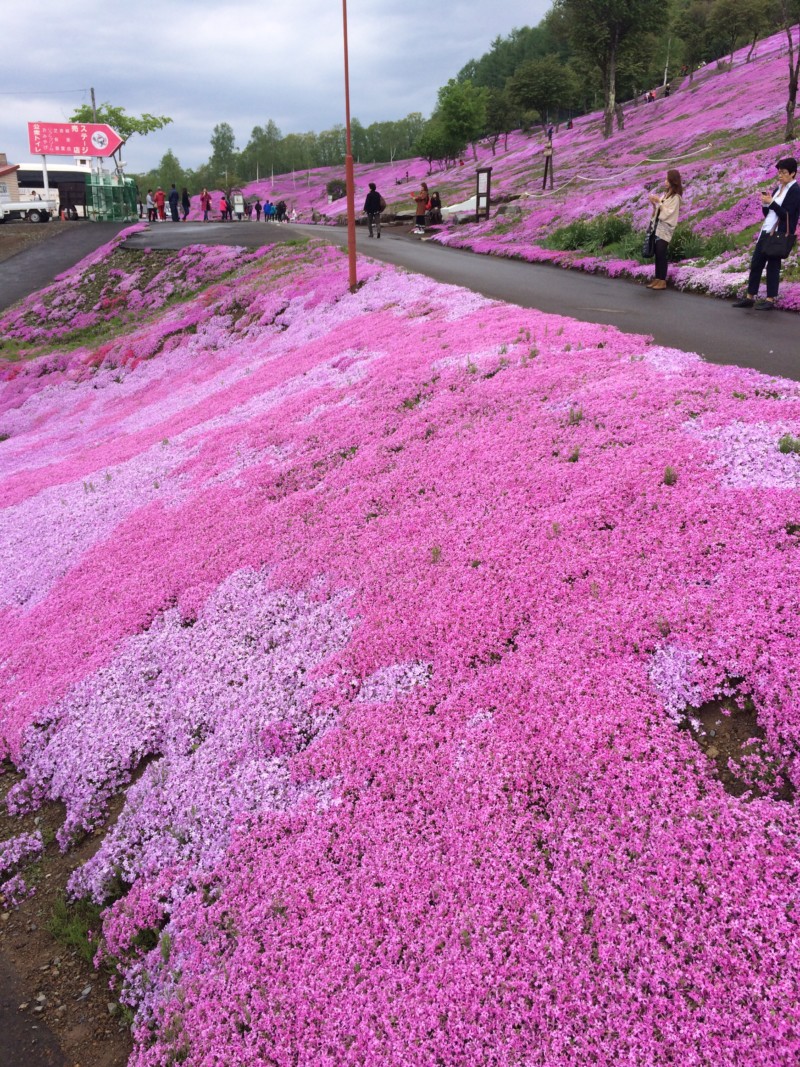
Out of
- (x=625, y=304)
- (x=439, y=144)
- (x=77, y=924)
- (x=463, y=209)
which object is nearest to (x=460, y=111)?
(x=439, y=144)

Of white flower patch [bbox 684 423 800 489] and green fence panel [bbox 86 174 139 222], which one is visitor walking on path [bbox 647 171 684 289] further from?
green fence panel [bbox 86 174 139 222]

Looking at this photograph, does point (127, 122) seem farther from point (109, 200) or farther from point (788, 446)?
point (788, 446)

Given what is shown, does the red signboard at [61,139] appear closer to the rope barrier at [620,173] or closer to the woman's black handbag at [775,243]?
the rope barrier at [620,173]

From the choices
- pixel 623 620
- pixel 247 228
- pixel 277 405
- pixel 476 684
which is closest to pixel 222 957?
pixel 476 684

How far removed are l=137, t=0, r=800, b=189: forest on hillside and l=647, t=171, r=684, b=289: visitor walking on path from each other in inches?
842

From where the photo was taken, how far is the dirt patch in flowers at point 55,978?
3.93 metres

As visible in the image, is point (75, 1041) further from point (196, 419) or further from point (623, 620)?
point (196, 419)

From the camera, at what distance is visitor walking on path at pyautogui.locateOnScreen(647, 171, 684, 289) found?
52.6ft

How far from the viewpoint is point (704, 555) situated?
5211 millimetres

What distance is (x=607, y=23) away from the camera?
185 feet

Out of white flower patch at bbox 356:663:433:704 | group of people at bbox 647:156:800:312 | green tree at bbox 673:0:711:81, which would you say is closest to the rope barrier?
group of people at bbox 647:156:800:312

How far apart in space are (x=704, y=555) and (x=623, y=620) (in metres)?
0.98

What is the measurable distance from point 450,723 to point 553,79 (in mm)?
100128

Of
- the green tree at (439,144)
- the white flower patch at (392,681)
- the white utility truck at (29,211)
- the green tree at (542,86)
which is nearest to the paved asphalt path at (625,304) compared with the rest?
the white flower patch at (392,681)
